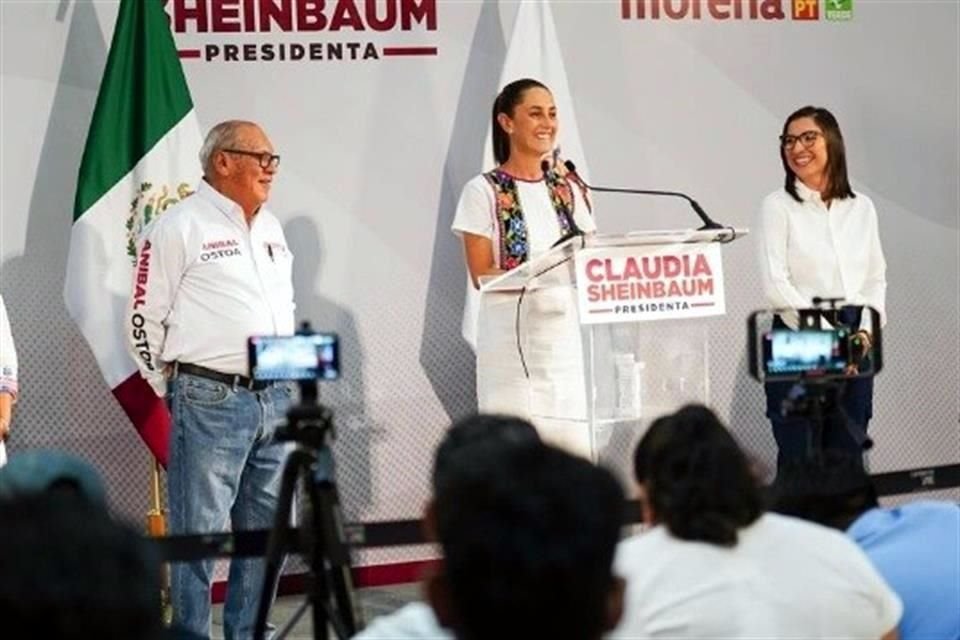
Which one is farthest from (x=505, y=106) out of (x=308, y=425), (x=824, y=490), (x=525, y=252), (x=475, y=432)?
(x=475, y=432)

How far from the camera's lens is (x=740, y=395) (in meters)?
7.01

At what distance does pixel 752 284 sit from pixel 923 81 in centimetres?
102

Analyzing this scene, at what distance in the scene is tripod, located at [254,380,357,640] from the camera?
383 cm

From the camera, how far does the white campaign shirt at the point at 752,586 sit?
2684 mm

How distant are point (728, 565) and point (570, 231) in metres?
2.74

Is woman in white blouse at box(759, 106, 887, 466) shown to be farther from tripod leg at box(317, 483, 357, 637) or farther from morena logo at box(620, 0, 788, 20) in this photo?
tripod leg at box(317, 483, 357, 637)

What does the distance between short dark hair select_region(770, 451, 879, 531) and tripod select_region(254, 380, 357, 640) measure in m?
0.97

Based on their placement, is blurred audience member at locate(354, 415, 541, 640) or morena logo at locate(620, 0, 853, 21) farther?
morena logo at locate(620, 0, 853, 21)

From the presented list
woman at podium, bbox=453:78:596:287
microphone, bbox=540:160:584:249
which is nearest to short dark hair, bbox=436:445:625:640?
microphone, bbox=540:160:584:249

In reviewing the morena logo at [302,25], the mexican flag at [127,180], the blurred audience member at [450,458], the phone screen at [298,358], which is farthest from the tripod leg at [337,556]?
the morena logo at [302,25]

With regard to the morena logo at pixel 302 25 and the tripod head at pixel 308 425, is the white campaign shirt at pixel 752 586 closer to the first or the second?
the tripod head at pixel 308 425

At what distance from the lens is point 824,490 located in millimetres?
3314

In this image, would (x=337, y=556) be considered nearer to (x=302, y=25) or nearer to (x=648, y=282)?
(x=648, y=282)

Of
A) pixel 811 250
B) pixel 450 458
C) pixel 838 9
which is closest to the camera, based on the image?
pixel 450 458
